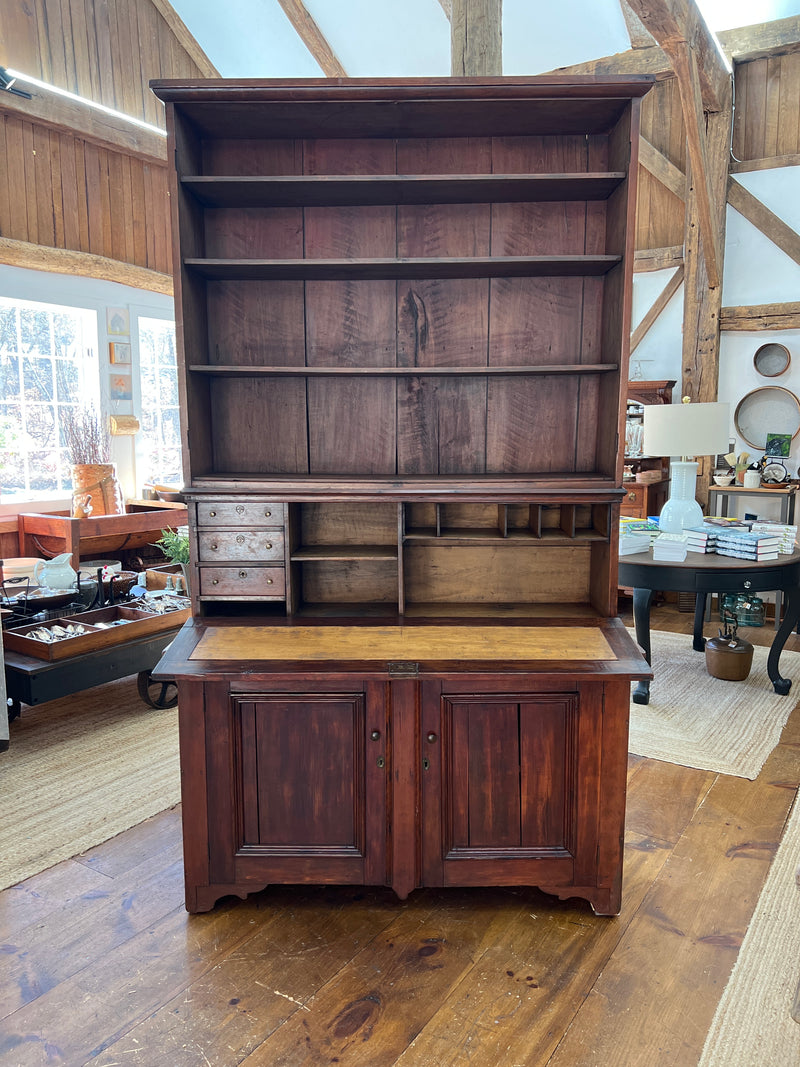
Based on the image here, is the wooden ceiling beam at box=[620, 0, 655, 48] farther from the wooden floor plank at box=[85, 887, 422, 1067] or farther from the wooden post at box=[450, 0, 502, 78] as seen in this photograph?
the wooden floor plank at box=[85, 887, 422, 1067]

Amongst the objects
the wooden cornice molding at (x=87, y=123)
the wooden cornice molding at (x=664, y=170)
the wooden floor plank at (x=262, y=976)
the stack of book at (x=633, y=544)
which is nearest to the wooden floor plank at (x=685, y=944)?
the wooden floor plank at (x=262, y=976)

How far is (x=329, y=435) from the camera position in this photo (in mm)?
2570

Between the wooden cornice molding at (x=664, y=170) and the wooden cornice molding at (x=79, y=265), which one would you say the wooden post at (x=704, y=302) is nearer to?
the wooden cornice molding at (x=664, y=170)

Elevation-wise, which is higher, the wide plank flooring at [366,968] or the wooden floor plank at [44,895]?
the wooden floor plank at [44,895]

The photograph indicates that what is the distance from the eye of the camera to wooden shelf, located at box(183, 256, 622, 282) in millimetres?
2201

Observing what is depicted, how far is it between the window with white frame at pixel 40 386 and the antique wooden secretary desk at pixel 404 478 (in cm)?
355

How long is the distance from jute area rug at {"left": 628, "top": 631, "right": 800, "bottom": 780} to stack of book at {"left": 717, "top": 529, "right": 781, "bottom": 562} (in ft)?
2.44

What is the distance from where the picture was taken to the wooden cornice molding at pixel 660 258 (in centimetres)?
576

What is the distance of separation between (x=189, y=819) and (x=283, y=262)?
165cm

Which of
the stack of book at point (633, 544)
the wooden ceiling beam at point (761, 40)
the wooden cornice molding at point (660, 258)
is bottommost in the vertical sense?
the stack of book at point (633, 544)

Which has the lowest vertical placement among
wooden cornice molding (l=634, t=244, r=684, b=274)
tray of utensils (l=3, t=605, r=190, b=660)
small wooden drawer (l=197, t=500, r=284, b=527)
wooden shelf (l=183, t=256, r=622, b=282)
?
tray of utensils (l=3, t=605, r=190, b=660)

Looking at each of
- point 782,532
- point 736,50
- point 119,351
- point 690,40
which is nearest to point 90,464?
point 119,351

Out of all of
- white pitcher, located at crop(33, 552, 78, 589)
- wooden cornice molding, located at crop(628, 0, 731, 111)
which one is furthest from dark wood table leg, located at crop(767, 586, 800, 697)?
white pitcher, located at crop(33, 552, 78, 589)

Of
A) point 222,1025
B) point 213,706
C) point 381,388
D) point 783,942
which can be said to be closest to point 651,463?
point 381,388
